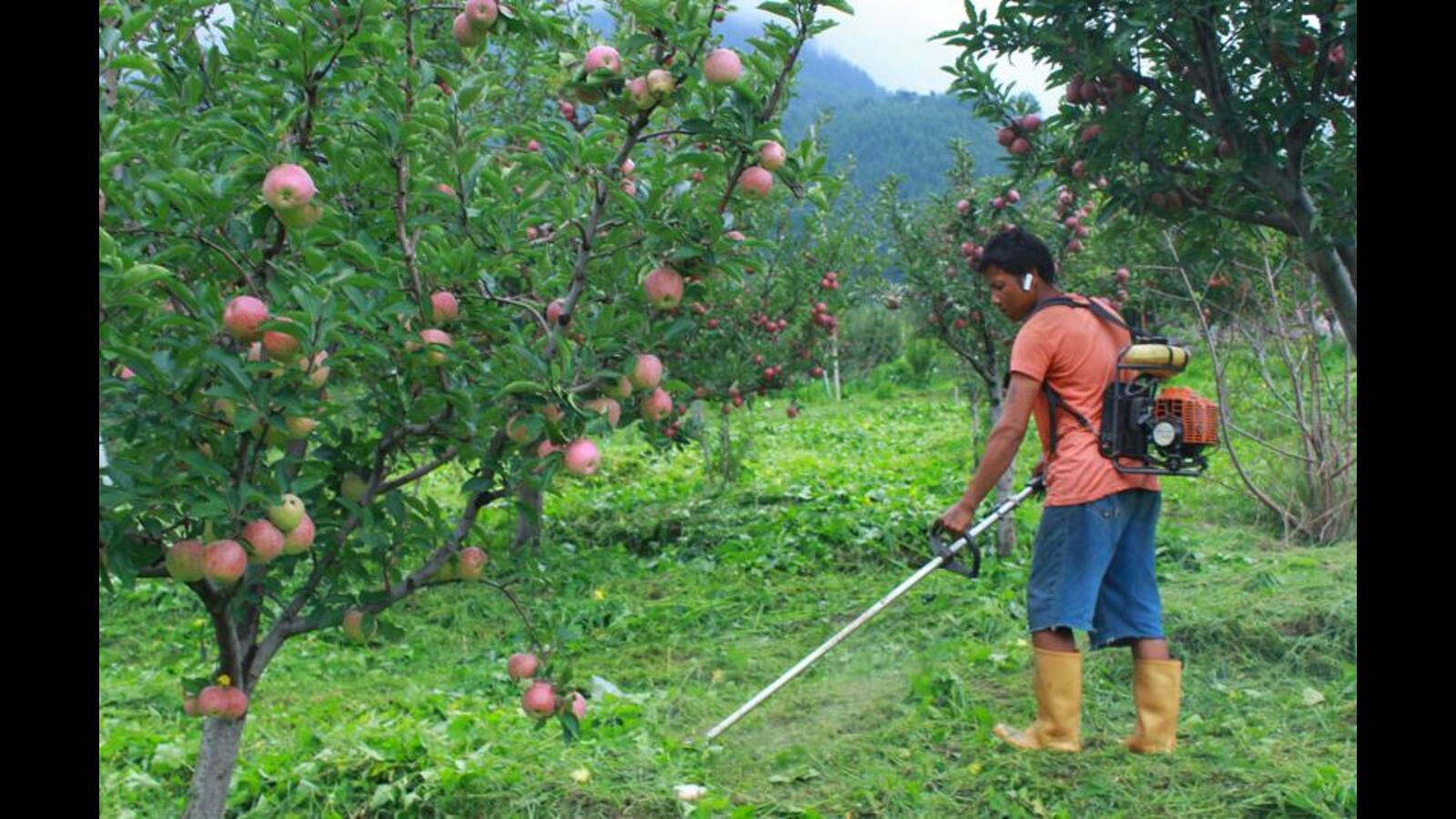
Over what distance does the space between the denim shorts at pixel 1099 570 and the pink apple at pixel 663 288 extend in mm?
1654

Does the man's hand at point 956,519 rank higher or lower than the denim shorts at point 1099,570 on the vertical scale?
higher

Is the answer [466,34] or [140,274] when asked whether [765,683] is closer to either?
[466,34]

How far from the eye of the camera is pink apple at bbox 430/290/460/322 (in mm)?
2180

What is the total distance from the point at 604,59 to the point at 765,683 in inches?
128

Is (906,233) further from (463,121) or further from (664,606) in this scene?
(463,121)

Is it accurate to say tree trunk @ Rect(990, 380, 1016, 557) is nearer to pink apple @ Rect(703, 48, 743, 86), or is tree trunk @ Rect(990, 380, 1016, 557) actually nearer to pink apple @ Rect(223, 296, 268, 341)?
pink apple @ Rect(703, 48, 743, 86)

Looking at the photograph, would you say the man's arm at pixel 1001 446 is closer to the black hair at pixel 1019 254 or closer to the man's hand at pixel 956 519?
the man's hand at pixel 956 519

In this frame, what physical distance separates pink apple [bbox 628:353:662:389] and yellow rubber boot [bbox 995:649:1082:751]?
178 centimetres

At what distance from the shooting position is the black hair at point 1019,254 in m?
3.50

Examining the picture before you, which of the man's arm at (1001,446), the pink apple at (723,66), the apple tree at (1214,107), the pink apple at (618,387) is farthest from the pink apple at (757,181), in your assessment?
the man's arm at (1001,446)

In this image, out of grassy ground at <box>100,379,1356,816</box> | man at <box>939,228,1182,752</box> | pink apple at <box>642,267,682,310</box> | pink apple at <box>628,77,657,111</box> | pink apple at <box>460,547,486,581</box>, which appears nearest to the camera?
pink apple at <box>628,77,657,111</box>

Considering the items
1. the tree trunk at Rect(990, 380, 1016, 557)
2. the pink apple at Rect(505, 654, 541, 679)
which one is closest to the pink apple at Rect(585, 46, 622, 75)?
the pink apple at Rect(505, 654, 541, 679)
